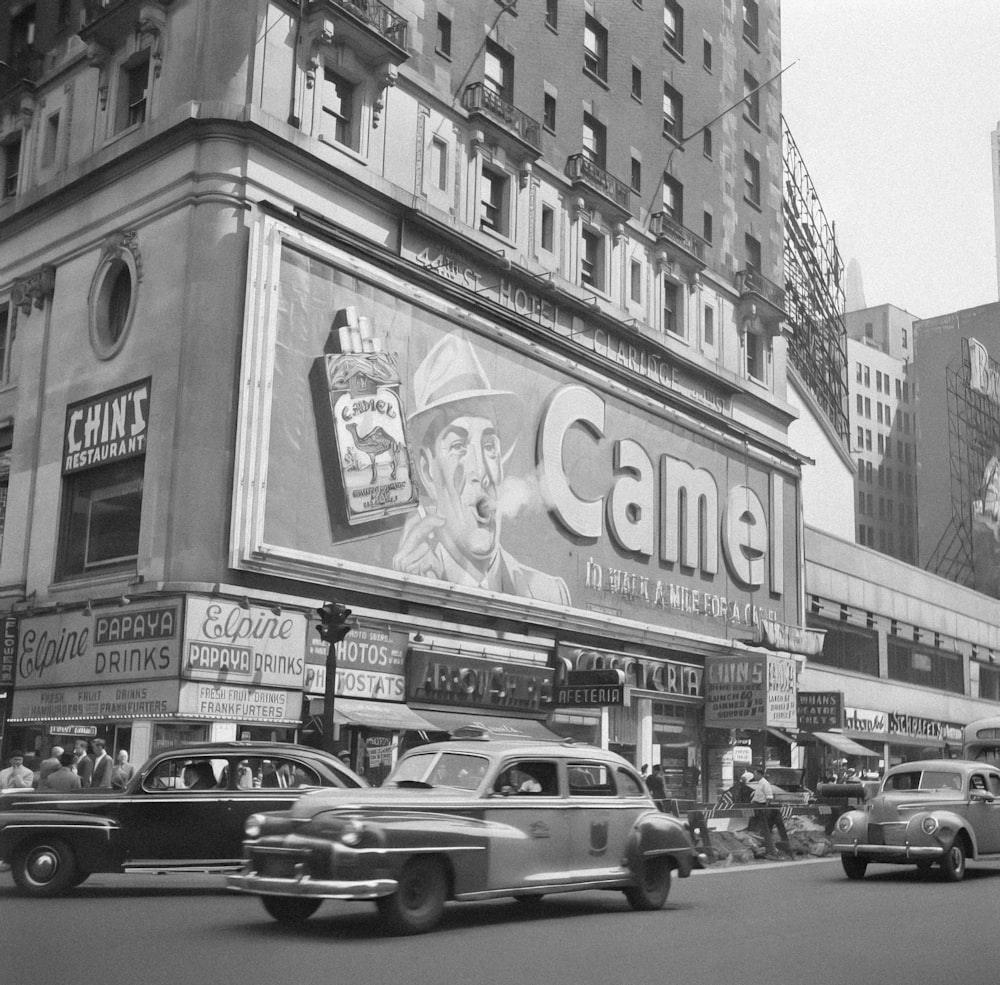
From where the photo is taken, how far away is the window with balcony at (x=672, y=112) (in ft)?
145

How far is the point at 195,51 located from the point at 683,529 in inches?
792

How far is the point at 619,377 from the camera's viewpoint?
38562mm

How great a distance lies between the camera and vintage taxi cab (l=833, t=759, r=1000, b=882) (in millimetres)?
18578

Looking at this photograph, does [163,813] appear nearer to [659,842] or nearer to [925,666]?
[659,842]

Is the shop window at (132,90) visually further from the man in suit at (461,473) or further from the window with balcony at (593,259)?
the window with balcony at (593,259)

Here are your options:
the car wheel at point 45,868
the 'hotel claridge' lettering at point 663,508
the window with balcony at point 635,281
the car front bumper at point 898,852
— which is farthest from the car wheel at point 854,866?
the window with balcony at point 635,281

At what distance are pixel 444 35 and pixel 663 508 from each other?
1486 cm

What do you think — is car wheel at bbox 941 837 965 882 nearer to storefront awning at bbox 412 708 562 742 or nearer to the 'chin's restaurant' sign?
storefront awning at bbox 412 708 562 742

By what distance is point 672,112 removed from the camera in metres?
44.8

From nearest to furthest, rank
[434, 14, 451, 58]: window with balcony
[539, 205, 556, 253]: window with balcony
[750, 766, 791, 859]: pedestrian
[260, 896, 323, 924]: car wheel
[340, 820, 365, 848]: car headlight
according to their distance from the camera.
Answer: [340, 820, 365, 848]: car headlight < [260, 896, 323, 924]: car wheel < [750, 766, 791, 859]: pedestrian < [434, 14, 451, 58]: window with balcony < [539, 205, 556, 253]: window with balcony

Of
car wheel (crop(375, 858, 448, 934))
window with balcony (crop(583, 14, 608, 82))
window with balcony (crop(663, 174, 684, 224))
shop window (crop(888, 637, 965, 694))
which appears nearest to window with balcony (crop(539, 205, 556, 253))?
window with balcony (crop(583, 14, 608, 82))

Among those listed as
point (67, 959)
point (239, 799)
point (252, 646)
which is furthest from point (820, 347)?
point (67, 959)

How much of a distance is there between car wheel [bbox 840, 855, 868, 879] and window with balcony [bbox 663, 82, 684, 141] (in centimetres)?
2976

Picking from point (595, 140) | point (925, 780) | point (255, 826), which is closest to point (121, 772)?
point (255, 826)
